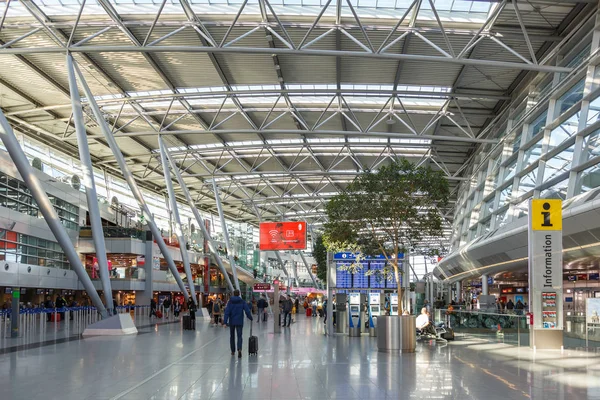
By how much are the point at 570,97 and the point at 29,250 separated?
30.3 metres

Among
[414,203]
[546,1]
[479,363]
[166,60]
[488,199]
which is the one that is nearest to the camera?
[479,363]

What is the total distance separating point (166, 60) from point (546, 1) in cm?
1682

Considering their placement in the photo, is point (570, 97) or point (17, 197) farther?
point (17, 197)

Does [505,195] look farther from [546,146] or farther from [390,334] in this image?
[390,334]

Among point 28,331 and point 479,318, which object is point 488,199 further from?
point 28,331

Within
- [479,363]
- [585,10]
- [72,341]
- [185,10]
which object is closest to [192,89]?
[185,10]

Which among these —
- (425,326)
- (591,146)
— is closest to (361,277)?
(425,326)

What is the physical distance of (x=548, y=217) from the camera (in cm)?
1953

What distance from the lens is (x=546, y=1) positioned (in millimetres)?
24219

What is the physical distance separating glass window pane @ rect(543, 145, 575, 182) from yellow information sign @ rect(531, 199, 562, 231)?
7.00 metres

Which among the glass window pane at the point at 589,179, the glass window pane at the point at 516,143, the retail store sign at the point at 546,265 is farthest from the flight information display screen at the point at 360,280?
the glass window pane at the point at 516,143

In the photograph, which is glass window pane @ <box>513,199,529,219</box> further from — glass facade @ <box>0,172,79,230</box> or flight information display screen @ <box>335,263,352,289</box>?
glass facade @ <box>0,172,79,230</box>

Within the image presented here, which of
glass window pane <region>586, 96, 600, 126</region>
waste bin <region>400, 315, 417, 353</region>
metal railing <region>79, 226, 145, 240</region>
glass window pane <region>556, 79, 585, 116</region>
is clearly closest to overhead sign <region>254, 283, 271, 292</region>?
metal railing <region>79, 226, 145, 240</region>

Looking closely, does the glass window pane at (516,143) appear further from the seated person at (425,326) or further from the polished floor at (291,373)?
the polished floor at (291,373)
